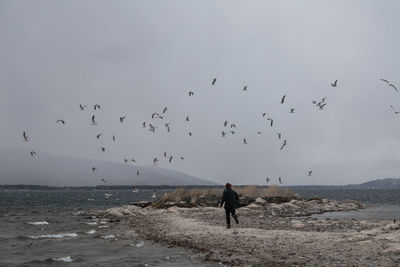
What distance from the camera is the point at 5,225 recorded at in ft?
113

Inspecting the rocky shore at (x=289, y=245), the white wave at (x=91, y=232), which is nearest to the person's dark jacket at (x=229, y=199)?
the rocky shore at (x=289, y=245)

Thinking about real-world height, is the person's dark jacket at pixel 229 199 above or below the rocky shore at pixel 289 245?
above

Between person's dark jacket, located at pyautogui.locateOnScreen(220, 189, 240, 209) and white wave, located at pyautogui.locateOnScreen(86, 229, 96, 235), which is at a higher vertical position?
person's dark jacket, located at pyautogui.locateOnScreen(220, 189, 240, 209)

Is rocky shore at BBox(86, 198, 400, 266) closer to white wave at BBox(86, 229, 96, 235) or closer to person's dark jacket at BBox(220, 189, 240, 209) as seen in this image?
person's dark jacket at BBox(220, 189, 240, 209)

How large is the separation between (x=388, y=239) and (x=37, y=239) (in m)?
18.8

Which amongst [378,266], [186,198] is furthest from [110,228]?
[186,198]

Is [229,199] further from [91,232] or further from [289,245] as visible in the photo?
[91,232]

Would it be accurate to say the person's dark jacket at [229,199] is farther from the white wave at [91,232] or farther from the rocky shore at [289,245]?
the white wave at [91,232]

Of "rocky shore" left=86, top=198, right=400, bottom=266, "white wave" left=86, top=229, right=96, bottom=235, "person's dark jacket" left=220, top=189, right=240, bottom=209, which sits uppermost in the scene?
"person's dark jacket" left=220, top=189, right=240, bottom=209

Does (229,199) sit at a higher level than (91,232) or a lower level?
higher

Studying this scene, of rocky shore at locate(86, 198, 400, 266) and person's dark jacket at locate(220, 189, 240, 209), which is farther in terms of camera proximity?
person's dark jacket at locate(220, 189, 240, 209)

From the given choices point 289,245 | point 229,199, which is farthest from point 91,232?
point 289,245

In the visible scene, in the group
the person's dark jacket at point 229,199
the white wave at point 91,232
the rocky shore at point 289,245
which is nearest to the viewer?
the rocky shore at point 289,245

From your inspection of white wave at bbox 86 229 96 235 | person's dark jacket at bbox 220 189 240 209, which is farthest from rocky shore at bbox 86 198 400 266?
white wave at bbox 86 229 96 235
